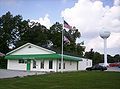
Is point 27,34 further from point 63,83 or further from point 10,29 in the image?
point 63,83

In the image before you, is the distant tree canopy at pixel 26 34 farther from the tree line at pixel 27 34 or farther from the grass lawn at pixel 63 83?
the grass lawn at pixel 63 83

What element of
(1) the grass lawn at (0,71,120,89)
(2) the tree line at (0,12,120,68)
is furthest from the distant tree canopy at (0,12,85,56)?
(1) the grass lawn at (0,71,120,89)

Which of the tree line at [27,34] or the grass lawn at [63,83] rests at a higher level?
the tree line at [27,34]

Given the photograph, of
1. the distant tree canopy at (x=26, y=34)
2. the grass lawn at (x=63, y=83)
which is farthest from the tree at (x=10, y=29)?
the grass lawn at (x=63, y=83)

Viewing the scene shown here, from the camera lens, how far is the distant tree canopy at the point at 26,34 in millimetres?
88812

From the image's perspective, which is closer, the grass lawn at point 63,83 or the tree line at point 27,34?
the grass lawn at point 63,83

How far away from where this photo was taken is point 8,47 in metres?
89.3

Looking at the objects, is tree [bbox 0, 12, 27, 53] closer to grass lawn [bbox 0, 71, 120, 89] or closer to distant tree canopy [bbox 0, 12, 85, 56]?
distant tree canopy [bbox 0, 12, 85, 56]

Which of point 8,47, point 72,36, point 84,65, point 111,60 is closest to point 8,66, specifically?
point 84,65

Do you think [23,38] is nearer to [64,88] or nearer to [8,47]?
[8,47]

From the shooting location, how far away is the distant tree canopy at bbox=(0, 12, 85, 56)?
8881cm

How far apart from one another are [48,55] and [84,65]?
2160 cm

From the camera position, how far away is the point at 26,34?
3580 inches

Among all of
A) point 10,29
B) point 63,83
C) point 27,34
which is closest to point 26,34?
point 27,34
